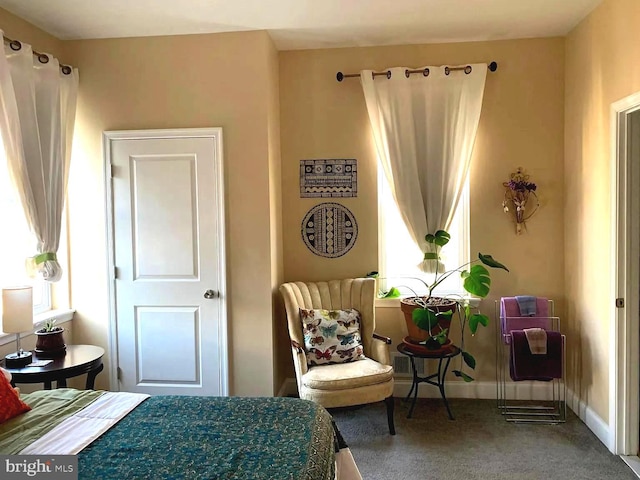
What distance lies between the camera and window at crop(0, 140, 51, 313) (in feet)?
10.2

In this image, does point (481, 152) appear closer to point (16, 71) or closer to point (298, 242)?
point (298, 242)

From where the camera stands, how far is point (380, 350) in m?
3.53

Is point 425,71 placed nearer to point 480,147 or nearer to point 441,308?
point 480,147

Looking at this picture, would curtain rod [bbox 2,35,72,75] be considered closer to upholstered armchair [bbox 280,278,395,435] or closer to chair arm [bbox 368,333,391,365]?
upholstered armchair [bbox 280,278,395,435]

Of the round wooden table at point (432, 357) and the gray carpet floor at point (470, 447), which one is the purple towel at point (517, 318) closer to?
the round wooden table at point (432, 357)

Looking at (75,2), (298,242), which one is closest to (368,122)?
(298,242)

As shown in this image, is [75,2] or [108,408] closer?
[108,408]

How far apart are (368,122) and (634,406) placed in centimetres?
264

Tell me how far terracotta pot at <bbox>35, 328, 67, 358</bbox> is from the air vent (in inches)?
95.0

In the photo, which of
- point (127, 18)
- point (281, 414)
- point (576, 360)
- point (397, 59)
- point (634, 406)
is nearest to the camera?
point (281, 414)

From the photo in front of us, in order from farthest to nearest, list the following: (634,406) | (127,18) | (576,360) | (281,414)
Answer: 1. (576,360)
2. (127,18)
3. (634,406)
4. (281,414)

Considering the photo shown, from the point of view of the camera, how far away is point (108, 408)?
7.08 ft

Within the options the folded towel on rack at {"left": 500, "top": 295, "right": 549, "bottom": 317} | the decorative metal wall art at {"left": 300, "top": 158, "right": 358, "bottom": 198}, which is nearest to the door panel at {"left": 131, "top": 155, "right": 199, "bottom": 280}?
the decorative metal wall art at {"left": 300, "top": 158, "right": 358, "bottom": 198}

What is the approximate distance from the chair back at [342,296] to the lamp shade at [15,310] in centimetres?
160
